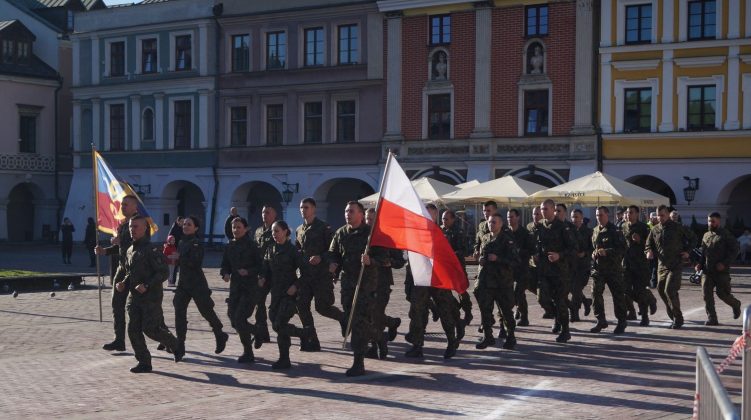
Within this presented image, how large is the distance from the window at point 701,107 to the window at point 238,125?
59.4 feet

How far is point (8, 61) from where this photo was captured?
53656 mm

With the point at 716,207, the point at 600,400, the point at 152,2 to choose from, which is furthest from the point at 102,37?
the point at 600,400

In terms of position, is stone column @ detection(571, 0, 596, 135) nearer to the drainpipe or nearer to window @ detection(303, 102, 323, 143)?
window @ detection(303, 102, 323, 143)

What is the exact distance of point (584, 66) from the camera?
38469 millimetres

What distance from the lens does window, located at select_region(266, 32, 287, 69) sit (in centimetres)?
4519

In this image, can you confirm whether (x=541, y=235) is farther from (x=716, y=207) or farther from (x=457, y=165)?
(x=457, y=165)

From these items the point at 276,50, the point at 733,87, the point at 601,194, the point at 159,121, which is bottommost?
the point at 601,194

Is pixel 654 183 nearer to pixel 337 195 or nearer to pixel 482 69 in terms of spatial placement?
pixel 482 69

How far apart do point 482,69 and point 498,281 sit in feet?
86.4

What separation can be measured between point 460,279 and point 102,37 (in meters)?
40.0

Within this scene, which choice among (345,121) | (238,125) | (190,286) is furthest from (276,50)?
(190,286)

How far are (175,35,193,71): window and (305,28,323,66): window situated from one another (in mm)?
5836

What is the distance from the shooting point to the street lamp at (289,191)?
44.7 meters

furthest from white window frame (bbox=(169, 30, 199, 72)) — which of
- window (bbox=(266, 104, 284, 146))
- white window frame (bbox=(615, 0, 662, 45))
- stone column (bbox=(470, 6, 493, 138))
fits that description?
white window frame (bbox=(615, 0, 662, 45))
